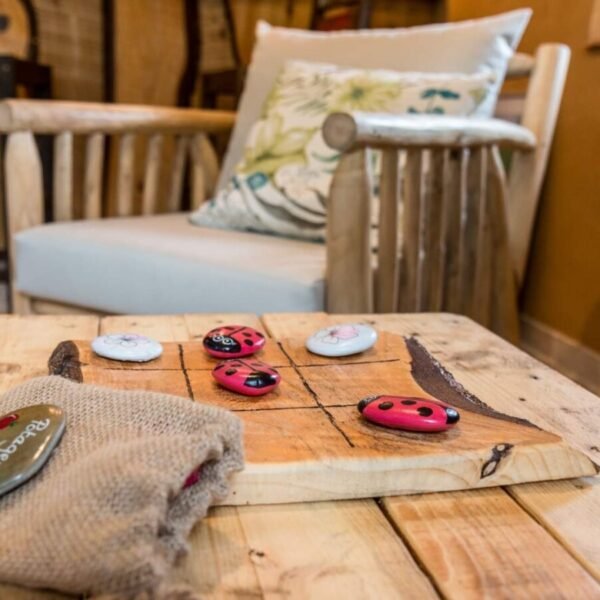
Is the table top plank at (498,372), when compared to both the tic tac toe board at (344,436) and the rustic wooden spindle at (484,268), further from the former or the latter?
the rustic wooden spindle at (484,268)

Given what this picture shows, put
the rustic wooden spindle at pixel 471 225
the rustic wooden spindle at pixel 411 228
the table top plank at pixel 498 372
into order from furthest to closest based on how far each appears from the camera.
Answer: the rustic wooden spindle at pixel 471 225, the rustic wooden spindle at pixel 411 228, the table top plank at pixel 498 372

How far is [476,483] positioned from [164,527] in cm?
20

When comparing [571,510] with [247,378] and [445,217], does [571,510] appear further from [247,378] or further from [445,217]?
[445,217]

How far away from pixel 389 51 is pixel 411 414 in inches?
44.8

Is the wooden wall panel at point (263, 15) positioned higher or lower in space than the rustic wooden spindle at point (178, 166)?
higher

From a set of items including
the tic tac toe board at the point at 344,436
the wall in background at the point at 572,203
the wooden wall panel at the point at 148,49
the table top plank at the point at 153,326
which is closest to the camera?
the tic tac toe board at the point at 344,436

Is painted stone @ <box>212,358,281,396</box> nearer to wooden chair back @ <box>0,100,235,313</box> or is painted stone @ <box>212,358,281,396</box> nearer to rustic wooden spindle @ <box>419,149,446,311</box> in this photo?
rustic wooden spindle @ <box>419,149,446,311</box>

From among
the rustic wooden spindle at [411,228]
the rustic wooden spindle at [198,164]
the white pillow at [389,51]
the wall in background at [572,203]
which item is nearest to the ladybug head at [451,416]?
the rustic wooden spindle at [411,228]

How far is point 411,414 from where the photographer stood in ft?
1.61

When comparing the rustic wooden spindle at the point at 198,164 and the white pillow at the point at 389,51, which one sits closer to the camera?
the white pillow at the point at 389,51

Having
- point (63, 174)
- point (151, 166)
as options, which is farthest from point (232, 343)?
point (151, 166)

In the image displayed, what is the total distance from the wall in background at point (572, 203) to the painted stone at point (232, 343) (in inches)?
41.5

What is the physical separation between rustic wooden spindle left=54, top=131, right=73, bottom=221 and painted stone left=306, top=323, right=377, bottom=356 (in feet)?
2.93

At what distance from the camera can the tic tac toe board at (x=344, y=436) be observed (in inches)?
17.7
